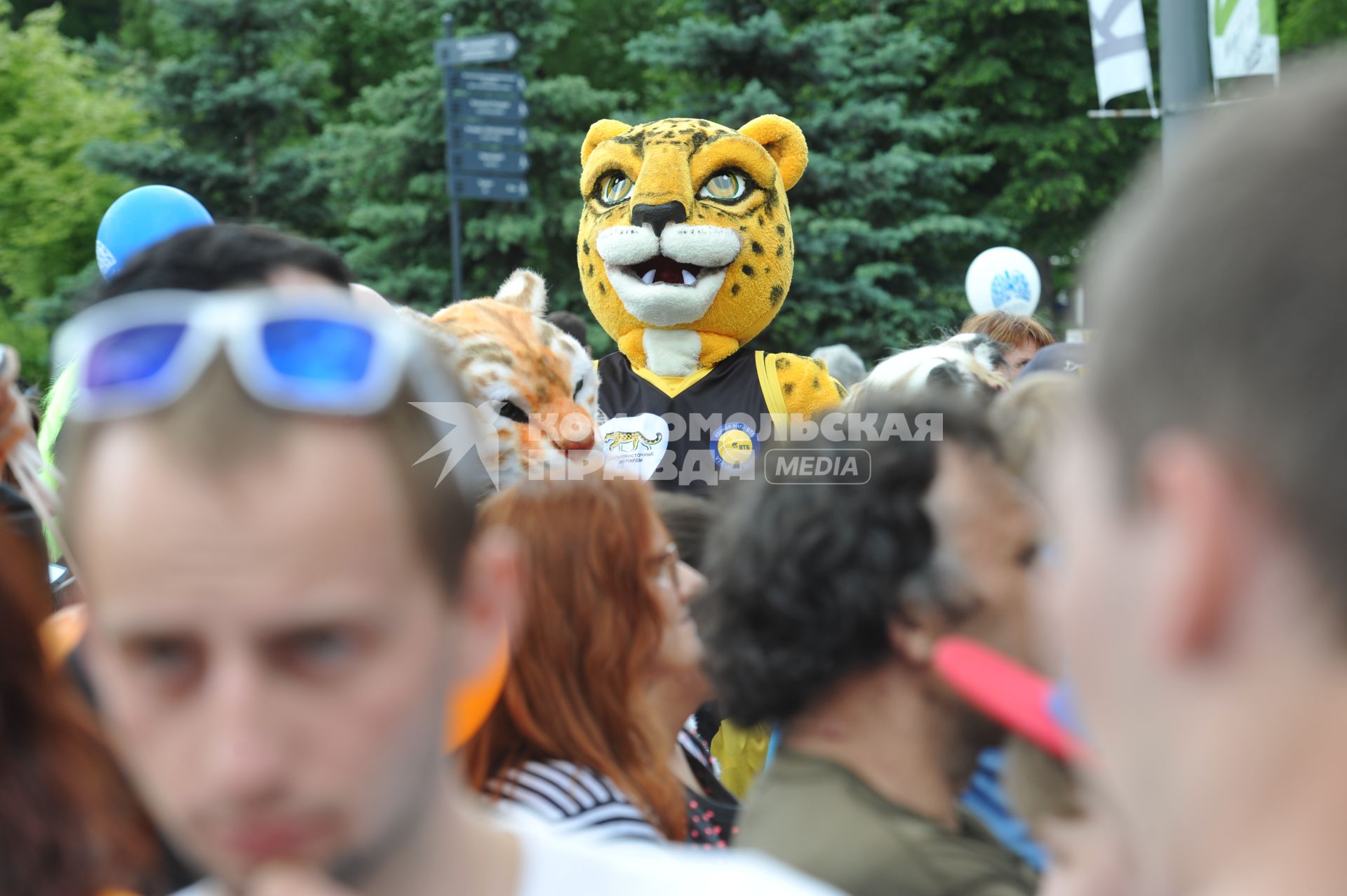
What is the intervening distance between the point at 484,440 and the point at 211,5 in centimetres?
1525

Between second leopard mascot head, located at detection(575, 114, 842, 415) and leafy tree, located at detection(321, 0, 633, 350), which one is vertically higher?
leafy tree, located at detection(321, 0, 633, 350)

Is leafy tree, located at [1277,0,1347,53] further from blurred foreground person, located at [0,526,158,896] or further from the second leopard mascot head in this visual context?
blurred foreground person, located at [0,526,158,896]

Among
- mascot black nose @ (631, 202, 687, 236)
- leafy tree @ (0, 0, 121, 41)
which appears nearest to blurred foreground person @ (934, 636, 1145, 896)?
mascot black nose @ (631, 202, 687, 236)

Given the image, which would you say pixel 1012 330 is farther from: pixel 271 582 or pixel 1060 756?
pixel 271 582

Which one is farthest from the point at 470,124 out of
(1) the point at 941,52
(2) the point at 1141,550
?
(2) the point at 1141,550

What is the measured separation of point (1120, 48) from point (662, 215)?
8.62 feet

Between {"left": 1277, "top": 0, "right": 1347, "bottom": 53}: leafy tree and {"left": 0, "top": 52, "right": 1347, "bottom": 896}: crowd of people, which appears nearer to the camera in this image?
{"left": 0, "top": 52, "right": 1347, "bottom": 896}: crowd of people

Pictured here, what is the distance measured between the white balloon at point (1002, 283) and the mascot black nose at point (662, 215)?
3.61 m

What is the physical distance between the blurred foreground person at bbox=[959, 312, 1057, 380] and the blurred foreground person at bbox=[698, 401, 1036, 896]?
14.7ft

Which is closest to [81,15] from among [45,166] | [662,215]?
[45,166]

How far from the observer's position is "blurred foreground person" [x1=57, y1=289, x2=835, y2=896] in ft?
3.16

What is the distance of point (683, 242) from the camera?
19.6 ft

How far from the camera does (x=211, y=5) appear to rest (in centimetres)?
1644

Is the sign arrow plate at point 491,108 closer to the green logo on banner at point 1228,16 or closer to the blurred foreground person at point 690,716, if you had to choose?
the green logo on banner at point 1228,16
